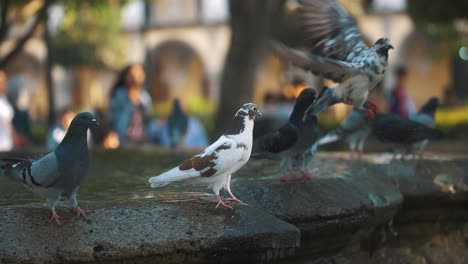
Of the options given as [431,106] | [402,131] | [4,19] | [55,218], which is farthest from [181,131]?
[4,19]

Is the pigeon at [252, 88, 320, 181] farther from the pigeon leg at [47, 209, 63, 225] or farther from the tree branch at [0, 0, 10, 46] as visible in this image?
the tree branch at [0, 0, 10, 46]

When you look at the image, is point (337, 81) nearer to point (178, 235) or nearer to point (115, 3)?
point (178, 235)

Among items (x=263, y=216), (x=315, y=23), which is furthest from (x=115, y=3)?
(x=263, y=216)

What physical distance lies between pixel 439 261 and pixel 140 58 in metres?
36.9

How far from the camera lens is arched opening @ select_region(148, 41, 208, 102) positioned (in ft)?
135

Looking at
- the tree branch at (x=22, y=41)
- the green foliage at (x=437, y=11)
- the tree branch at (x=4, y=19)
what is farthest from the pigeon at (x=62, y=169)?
the green foliage at (x=437, y=11)

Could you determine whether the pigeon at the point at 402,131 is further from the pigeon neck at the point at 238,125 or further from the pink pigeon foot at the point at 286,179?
the pigeon neck at the point at 238,125

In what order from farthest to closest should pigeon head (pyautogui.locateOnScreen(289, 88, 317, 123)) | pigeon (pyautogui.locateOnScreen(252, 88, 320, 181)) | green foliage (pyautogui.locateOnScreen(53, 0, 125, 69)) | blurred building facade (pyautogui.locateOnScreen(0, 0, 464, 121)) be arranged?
blurred building facade (pyautogui.locateOnScreen(0, 0, 464, 121))
green foliage (pyautogui.locateOnScreen(53, 0, 125, 69))
pigeon head (pyautogui.locateOnScreen(289, 88, 317, 123))
pigeon (pyautogui.locateOnScreen(252, 88, 320, 181))

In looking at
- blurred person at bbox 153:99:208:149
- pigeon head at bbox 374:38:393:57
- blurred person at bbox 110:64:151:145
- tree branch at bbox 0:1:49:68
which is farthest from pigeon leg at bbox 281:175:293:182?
tree branch at bbox 0:1:49:68

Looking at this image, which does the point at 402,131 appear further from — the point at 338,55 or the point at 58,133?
the point at 58,133

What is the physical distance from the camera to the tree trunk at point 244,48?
11.0 m

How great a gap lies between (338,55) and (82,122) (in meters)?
1.63

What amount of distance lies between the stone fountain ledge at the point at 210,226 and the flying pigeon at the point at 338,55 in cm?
44

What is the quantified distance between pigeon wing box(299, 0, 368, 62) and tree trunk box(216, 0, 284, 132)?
6629mm
